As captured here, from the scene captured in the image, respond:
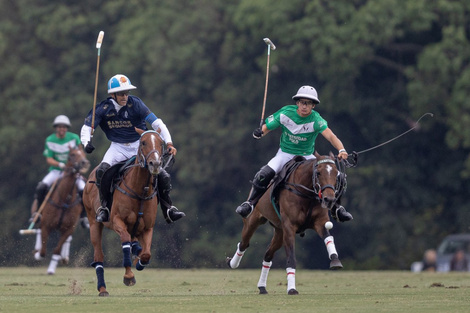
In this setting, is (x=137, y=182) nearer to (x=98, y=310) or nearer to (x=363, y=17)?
(x=98, y=310)

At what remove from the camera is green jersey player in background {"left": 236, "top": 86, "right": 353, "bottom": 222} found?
50.2 ft

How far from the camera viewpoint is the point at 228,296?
48.2ft

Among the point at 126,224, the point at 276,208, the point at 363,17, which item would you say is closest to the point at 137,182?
the point at 126,224

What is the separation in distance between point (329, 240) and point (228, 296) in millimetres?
1460

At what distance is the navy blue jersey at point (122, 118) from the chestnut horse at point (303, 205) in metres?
1.99

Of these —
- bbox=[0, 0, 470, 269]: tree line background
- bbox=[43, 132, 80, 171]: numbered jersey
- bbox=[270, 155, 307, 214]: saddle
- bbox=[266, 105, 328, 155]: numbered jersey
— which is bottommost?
bbox=[270, 155, 307, 214]: saddle

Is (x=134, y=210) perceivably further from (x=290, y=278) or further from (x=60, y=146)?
(x=60, y=146)

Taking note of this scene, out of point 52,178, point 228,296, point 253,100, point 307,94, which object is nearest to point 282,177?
point 307,94

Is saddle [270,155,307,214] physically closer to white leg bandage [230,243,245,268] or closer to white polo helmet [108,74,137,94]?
white leg bandage [230,243,245,268]

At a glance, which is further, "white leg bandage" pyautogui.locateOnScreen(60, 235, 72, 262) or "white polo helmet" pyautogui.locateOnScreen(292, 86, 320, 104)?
"white leg bandage" pyautogui.locateOnScreen(60, 235, 72, 262)

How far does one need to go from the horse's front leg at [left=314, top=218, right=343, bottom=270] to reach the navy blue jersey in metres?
2.54

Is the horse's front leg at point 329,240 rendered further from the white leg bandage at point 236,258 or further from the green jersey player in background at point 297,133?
the white leg bandage at point 236,258

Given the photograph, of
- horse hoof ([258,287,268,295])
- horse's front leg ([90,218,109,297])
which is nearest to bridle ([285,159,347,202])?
horse hoof ([258,287,268,295])

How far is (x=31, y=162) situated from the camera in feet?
134
